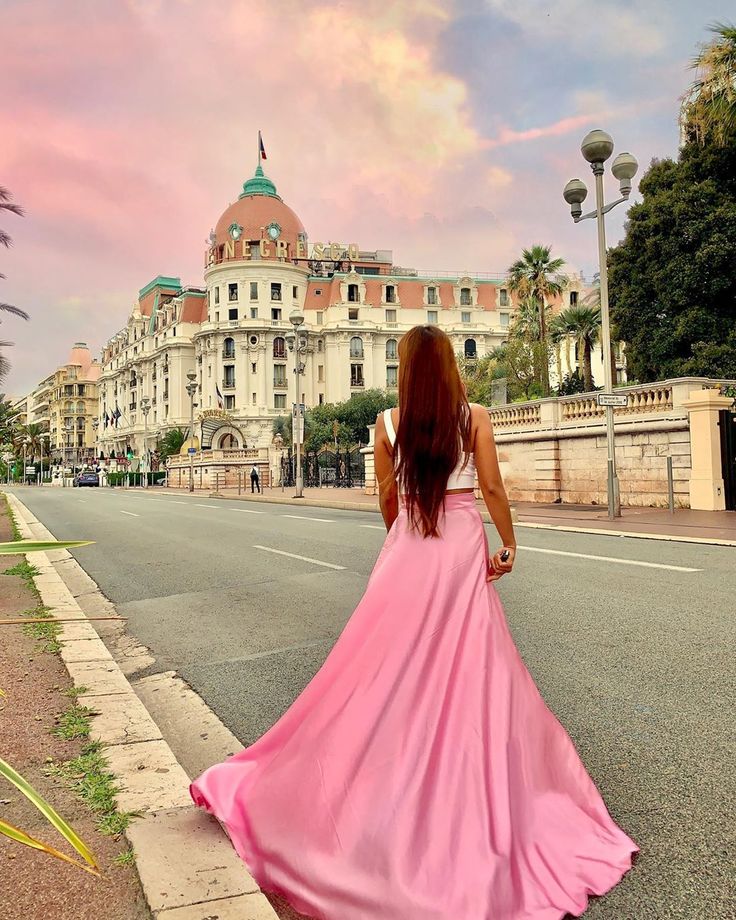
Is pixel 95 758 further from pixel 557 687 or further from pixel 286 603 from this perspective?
pixel 286 603

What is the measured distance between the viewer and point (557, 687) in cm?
423

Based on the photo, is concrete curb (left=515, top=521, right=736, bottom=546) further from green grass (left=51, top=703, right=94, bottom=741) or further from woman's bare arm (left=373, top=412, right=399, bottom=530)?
green grass (left=51, top=703, right=94, bottom=741)

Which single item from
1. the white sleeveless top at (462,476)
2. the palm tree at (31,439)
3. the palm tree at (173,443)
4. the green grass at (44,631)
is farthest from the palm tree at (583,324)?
the palm tree at (31,439)

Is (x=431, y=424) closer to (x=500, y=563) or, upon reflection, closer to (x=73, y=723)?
(x=500, y=563)

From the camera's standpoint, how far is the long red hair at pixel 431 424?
103 inches

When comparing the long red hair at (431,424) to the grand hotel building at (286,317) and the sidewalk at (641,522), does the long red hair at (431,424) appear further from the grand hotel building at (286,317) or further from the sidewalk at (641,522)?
the grand hotel building at (286,317)

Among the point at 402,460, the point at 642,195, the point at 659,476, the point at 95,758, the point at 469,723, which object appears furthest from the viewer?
the point at 642,195

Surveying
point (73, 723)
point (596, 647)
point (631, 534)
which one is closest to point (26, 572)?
point (73, 723)

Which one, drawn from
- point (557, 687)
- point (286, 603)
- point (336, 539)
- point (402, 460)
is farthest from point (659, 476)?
point (402, 460)

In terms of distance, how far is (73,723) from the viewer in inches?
145

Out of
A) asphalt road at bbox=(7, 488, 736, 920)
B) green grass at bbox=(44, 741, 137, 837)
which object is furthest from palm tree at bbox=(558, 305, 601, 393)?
green grass at bbox=(44, 741, 137, 837)

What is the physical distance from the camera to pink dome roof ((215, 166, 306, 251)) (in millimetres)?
76062

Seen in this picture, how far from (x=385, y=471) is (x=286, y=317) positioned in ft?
245

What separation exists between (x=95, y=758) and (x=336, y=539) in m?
9.69
